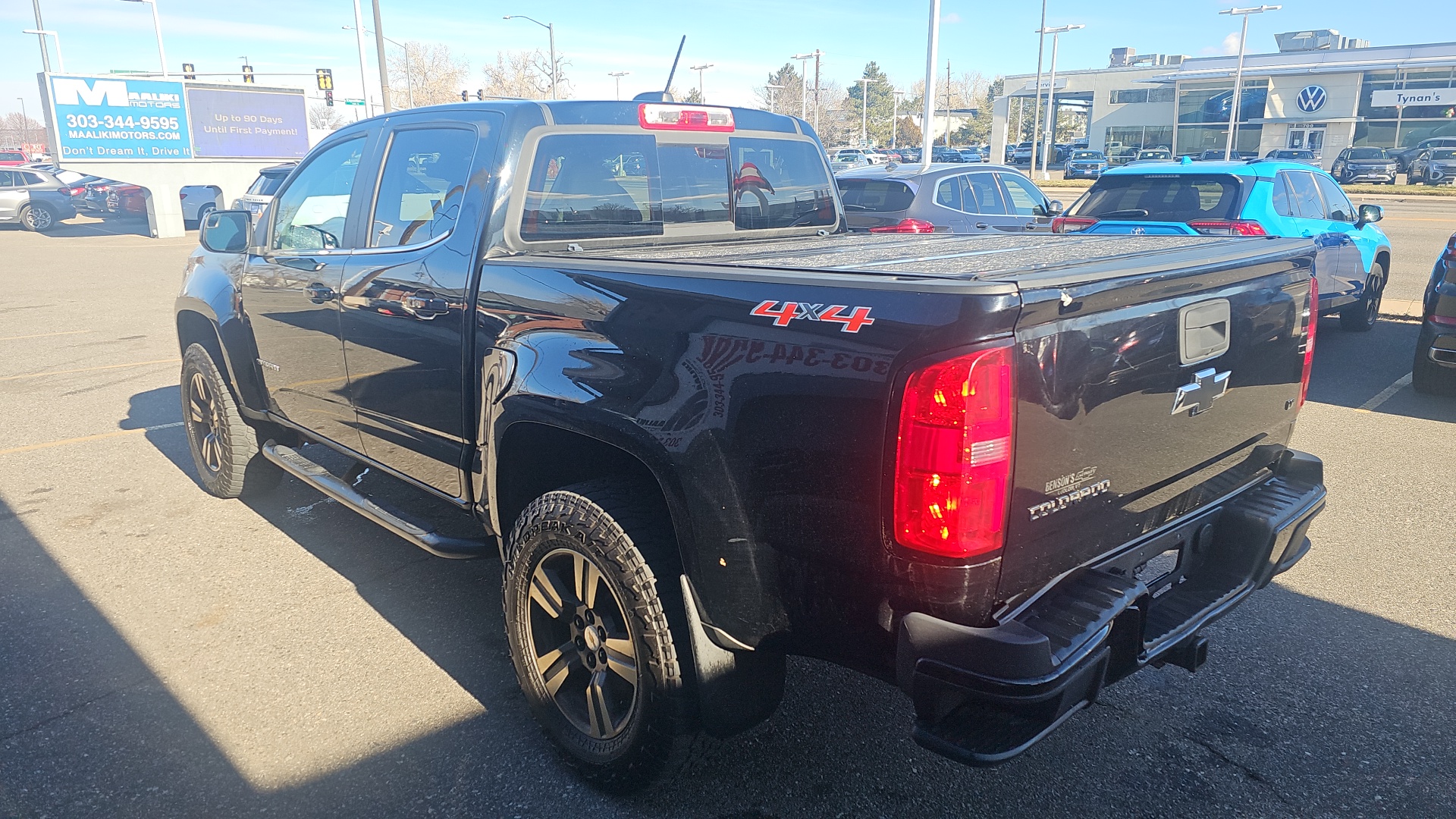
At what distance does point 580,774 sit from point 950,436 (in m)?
1.62

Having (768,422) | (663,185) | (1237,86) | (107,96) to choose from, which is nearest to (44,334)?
(663,185)

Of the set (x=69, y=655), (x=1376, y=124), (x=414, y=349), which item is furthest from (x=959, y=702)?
(x=1376, y=124)

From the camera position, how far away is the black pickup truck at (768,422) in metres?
2.02

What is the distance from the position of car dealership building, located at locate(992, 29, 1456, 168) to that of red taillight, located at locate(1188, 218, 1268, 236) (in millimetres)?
49721

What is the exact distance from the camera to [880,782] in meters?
2.80

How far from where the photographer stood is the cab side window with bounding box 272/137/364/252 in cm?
397

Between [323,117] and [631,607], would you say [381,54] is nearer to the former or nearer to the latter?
[631,607]

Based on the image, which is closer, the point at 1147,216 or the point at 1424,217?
the point at 1147,216

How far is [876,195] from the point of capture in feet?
34.9

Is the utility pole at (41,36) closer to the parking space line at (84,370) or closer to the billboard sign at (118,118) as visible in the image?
the billboard sign at (118,118)

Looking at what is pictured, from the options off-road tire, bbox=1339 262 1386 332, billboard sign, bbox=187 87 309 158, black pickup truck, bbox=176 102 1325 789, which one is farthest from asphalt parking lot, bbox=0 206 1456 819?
billboard sign, bbox=187 87 309 158

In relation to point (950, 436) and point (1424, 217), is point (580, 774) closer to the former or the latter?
point (950, 436)

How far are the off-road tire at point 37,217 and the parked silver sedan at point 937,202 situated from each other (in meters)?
25.9

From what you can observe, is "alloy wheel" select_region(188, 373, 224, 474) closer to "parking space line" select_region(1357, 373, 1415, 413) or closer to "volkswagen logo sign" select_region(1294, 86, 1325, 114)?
"parking space line" select_region(1357, 373, 1415, 413)
